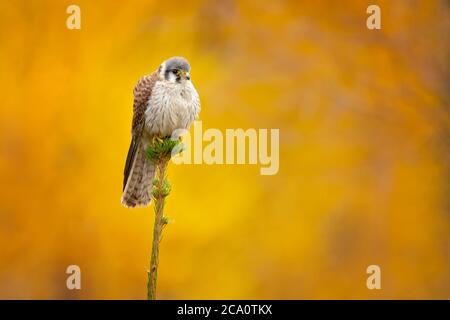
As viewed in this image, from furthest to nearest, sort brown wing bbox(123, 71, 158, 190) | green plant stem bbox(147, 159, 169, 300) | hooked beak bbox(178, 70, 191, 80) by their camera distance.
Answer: brown wing bbox(123, 71, 158, 190), hooked beak bbox(178, 70, 191, 80), green plant stem bbox(147, 159, 169, 300)

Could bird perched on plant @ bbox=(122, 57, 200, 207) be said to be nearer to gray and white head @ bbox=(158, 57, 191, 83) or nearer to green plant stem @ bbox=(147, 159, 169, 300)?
gray and white head @ bbox=(158, 57, 191, 83)

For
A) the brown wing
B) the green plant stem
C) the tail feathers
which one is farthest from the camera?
the brown wing

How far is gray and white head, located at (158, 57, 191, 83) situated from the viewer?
228 inches

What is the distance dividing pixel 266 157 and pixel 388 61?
6.32 feet

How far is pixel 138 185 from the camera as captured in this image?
18.6 feet

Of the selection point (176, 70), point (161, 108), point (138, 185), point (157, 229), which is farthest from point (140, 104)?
point (157, 229)

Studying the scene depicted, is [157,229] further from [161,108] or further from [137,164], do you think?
[161,108]

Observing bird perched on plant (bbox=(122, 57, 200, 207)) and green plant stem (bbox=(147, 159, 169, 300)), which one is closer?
green plant stem (bbox=(147, 159, 169, 300))

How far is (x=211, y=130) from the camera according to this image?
25.9 feet

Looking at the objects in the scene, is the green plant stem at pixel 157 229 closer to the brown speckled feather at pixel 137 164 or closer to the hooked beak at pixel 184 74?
the brown speckled feather at pixel 137 164

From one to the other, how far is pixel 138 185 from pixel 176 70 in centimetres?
101

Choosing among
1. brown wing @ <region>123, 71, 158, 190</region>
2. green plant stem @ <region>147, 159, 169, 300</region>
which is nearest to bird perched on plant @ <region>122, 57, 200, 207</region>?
brown wing @ <region>123, 71, 158, 190</region>

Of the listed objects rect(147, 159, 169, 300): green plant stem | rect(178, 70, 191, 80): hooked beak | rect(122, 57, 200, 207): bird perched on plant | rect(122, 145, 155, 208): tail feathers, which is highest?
rect(178, 70, 191, 80): hooked beak

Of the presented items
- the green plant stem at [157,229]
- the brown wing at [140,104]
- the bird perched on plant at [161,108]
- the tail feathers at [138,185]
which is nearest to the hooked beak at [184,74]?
the bird perched on plant at [161,108]
